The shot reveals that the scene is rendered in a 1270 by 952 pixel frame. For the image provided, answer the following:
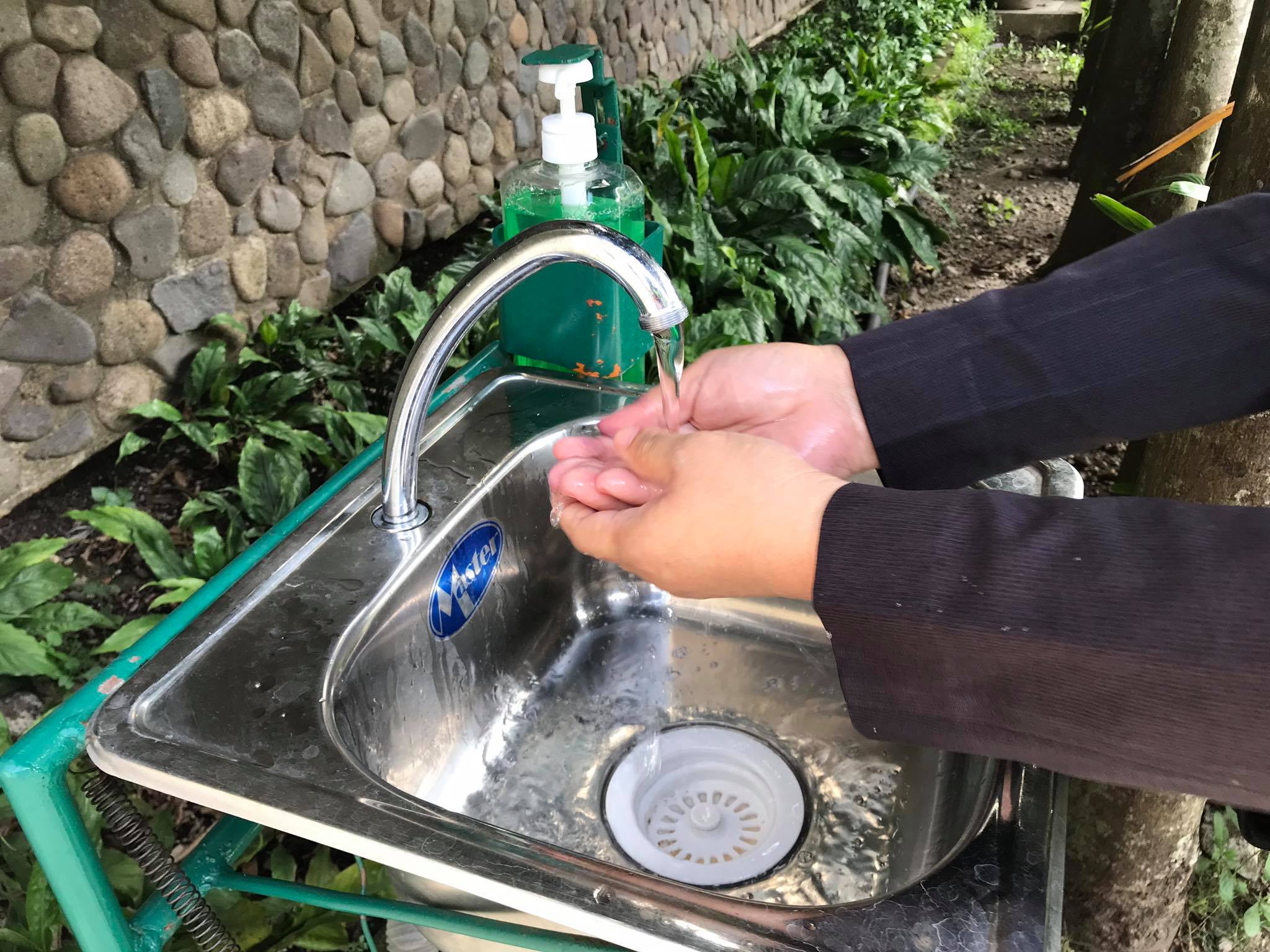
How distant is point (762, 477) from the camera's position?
0.75 meters

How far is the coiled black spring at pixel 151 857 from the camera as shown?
0.80m

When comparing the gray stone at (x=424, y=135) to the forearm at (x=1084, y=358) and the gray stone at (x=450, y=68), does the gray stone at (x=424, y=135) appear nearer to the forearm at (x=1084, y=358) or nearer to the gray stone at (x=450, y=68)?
the gray stone at (x=450, y=68)

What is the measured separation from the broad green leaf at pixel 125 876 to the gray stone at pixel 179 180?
60.0 inches

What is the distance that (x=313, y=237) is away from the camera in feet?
8.80

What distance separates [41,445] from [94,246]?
1.56 feet

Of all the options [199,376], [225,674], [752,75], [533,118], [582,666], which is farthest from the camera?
[752,75]

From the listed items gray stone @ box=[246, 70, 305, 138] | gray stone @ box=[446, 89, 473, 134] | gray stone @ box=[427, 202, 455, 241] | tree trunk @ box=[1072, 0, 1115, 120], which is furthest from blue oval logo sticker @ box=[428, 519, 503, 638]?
tree trunk @ box=[1072, 0, 1115, 120]

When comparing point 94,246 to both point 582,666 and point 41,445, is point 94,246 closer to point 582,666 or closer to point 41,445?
point 41,445

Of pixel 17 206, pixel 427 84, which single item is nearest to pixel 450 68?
pixel 427 84

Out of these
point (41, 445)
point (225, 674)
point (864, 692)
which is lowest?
point (41, 445)

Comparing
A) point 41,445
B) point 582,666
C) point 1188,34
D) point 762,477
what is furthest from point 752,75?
A: point 762,477

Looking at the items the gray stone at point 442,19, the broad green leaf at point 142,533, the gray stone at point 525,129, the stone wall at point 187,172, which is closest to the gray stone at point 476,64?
the stone wall at point 187,172

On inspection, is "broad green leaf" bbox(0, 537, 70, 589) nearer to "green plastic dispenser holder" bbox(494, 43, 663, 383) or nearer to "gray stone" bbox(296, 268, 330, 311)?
"gray stone" bbox(296, 268, 330, 311)

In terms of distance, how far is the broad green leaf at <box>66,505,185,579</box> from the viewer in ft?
6.55
